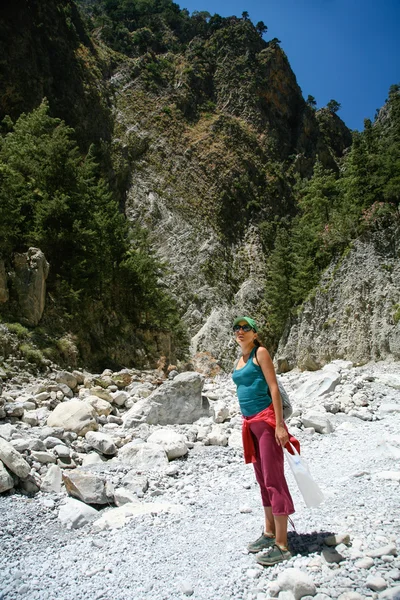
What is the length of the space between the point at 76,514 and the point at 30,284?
10504mm

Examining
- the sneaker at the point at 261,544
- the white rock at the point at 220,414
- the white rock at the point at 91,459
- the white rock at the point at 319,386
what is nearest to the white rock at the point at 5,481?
the white rock at the point at 91,459

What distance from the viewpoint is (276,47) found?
55625 mm

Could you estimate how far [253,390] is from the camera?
135 inches

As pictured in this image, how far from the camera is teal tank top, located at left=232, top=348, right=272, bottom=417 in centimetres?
340

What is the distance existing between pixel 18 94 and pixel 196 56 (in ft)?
99.9

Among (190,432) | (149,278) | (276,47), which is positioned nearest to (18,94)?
(149,278)

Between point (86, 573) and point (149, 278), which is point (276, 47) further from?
point (86, 573)

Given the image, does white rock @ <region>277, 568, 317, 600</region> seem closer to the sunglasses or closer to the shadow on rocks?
the shadow on rocks

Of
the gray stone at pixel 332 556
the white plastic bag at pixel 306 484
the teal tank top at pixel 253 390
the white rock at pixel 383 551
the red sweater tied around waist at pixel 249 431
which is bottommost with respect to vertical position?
the gray stone at pixel 332 556

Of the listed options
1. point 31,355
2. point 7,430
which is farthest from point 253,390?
point 31,355

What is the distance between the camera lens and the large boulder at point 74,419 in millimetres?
6766

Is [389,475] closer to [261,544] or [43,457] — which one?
[261,544]

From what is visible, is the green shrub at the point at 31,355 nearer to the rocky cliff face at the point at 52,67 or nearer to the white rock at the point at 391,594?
the white rock at the point at 391,594

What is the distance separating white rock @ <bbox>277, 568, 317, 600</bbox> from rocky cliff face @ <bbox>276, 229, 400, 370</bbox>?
15091 mm
